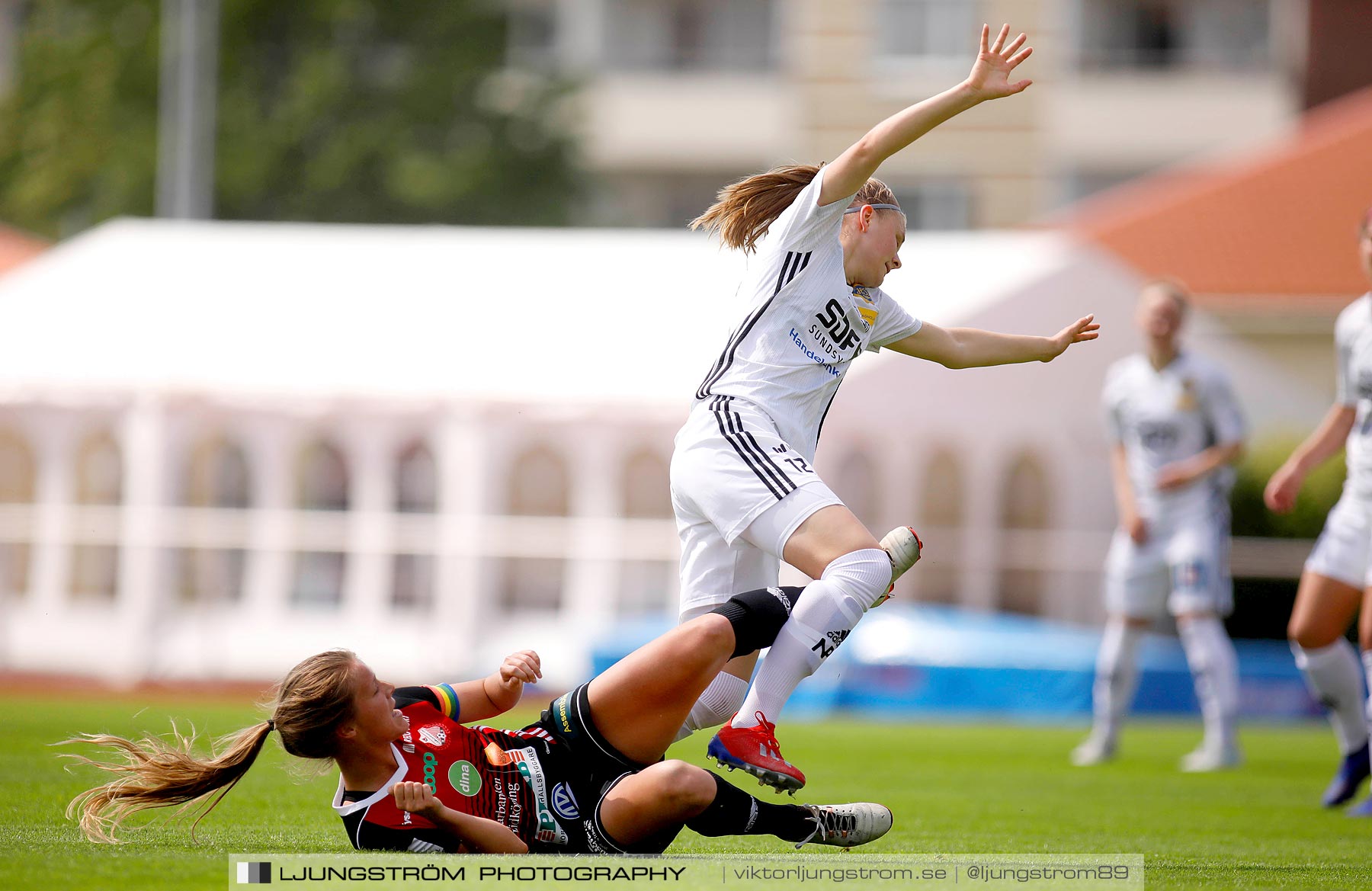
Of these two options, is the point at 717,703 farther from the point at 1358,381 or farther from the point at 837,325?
the point at 1358,381

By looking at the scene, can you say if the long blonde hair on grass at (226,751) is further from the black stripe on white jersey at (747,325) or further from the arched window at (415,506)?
the arched window at (415,506)

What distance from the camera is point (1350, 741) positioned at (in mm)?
6910

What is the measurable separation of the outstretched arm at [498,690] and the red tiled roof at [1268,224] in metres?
17.2

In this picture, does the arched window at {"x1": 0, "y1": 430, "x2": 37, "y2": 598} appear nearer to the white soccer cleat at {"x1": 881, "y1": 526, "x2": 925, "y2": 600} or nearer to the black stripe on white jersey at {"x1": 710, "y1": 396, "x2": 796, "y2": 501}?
the black stripe on white jersey at {"x1": 710, "y1": 396, "x2": 796, "y2": 501}

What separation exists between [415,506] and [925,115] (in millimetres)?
11815

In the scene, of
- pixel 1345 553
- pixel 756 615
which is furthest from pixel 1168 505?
pixel 756 615

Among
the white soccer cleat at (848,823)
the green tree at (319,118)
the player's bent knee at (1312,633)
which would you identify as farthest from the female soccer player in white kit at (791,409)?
the green tree at (319,118)

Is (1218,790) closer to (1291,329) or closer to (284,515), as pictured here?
(284,515)

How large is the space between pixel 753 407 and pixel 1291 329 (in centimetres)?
1718

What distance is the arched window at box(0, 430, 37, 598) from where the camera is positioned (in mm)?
14242

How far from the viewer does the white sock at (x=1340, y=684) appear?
692cm

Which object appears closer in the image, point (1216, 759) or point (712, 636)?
point (712, 636)

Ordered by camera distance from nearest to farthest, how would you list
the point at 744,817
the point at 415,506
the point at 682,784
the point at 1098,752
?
the point at 682,784 → the point at 744,817 → the point at 1098,752 → the point at 415,506

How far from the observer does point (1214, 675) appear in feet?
29.0
